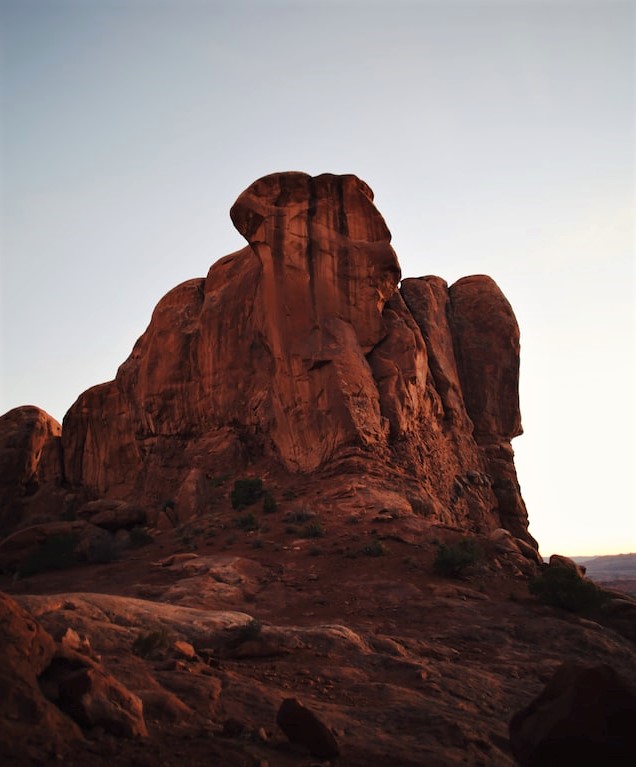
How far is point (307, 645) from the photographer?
12.9 metres

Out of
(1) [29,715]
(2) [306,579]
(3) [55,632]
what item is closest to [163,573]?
(2) [306,579]

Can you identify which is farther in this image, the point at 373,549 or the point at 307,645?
the point at 373,549

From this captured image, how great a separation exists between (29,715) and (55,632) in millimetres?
3290

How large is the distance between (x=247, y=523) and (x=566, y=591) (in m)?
10.5

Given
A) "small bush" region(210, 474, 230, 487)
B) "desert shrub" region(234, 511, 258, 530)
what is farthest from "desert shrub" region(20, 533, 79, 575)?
"small bush" region(210, 474, 230, 487)

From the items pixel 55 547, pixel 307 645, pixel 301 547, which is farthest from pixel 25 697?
pixel 55 547

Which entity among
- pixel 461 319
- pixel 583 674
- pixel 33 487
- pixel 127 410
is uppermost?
pixel 461 319

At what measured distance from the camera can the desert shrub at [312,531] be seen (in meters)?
22.4

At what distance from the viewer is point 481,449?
1411 inches

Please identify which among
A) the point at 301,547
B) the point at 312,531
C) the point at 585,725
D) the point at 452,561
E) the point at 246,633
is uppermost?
the point at 312,531

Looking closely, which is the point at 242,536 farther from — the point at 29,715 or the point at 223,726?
the point at 29,715

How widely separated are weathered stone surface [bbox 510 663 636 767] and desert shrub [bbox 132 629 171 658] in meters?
5.22

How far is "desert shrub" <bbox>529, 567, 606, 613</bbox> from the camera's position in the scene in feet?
59.2

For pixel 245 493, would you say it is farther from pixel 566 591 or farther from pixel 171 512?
pixel 566 591
